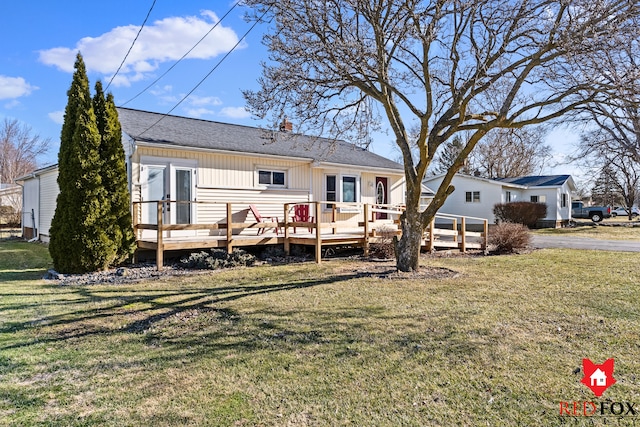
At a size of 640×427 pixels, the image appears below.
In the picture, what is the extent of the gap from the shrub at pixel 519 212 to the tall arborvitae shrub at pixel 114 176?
22.9 m

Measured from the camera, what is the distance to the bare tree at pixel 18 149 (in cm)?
4012

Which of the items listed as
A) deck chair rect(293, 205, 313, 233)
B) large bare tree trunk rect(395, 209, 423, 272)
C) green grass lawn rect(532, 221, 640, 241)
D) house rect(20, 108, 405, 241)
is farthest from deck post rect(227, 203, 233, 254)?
green grass lawn rect(532, 221, 640, 241)

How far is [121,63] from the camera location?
1134 cm

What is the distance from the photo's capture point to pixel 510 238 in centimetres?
1227

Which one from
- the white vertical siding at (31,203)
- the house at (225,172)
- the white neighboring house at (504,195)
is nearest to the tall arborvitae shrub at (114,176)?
the house at (225,172)

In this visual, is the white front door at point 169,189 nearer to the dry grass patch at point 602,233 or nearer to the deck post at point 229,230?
the deck post at point 229,230

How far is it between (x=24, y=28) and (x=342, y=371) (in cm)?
1425

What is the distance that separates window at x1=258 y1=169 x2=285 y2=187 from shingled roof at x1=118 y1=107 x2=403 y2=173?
0.66 metres

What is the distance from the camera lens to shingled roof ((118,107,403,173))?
10.7 metres

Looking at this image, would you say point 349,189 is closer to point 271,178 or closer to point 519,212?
point 271,178

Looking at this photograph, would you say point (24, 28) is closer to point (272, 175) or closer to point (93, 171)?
point (93, 171)

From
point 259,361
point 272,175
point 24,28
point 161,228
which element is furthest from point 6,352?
point 24,28

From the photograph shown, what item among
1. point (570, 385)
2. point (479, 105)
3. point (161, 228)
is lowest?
point (570, 385)

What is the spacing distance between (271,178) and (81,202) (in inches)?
230
